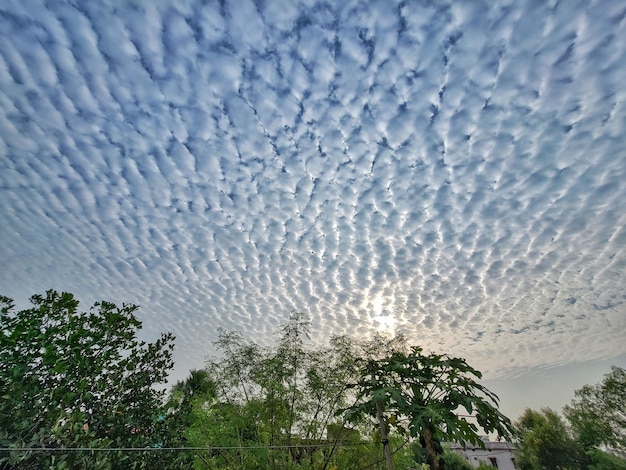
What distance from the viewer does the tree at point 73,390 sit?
3668mm

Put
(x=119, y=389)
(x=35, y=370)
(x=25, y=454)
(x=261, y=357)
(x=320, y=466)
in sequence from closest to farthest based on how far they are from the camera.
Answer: (x=25, y=454) → (x=35, y=370) → (x=119, y=389) → (x=320, y=466) → (x=261, y=357)

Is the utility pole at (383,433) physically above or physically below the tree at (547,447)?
below

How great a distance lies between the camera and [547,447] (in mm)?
31016

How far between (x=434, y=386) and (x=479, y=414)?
0.80 meters

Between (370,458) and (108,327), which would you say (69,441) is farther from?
(370,458)

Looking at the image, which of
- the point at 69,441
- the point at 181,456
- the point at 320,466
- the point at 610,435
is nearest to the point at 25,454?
the point at 69,441

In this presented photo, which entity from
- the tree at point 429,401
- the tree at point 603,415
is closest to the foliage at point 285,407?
the tree at point 429,401

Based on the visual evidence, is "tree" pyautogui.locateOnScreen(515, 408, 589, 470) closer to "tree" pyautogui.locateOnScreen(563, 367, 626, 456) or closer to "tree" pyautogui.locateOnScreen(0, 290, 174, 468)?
"tree" pyautogui.locateOnScreen(563, 367, 626, 456)

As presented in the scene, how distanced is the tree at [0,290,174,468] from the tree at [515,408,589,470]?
3625 cm

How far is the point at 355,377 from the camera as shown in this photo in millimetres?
9469

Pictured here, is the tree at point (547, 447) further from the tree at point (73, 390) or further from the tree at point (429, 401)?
the tree at point (73, 390)

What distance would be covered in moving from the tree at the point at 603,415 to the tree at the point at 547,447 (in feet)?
4.57

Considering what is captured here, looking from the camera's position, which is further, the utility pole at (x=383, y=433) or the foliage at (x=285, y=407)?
the foliage at (x=285, y=407)

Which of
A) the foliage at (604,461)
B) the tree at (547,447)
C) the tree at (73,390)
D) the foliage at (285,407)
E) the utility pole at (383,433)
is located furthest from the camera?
the tree at (547,447)
